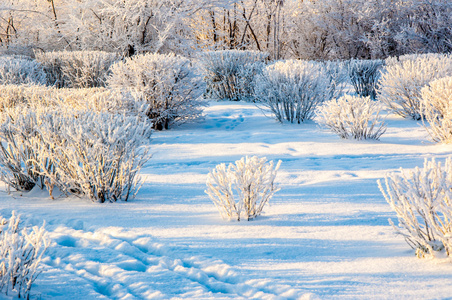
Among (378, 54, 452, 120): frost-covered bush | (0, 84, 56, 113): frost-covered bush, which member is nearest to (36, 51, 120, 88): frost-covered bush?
(0, 84, 56, 113): frost-covered bush

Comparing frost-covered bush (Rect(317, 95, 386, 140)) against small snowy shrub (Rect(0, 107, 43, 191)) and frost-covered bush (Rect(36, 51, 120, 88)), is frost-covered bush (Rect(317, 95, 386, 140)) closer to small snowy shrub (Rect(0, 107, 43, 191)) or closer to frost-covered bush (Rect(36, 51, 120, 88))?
small snowy shrub (Rect(0, 107, 43, 191))

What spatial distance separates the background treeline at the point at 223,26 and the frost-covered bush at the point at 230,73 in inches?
123

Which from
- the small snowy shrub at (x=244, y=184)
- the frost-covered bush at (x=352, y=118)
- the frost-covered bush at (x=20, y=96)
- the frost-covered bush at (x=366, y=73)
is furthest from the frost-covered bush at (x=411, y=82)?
the frost-covered bush at (x=20, y=96)

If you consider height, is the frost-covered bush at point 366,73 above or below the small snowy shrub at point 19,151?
above

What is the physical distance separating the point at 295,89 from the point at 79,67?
5525 millimetres

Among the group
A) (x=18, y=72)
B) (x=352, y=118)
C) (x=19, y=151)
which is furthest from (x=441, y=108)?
(x=18, y=72)

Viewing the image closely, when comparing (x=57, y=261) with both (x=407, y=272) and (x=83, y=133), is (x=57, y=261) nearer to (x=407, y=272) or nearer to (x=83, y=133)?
(x=83, y=133)

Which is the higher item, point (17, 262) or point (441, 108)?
point (441, 108)

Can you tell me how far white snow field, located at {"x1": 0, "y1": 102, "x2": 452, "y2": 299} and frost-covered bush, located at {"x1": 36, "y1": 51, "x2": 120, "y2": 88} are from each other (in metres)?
5.64

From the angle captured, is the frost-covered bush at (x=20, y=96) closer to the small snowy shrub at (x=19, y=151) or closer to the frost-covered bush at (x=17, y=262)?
the small snowy shrub at (x=19, y=151)

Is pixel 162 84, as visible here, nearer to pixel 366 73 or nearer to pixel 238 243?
pixel 238 243

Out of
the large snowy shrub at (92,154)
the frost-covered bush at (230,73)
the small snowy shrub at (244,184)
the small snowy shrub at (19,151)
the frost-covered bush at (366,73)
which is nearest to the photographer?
the small snowy shrub at (244,184)

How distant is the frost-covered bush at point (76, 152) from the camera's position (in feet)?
12.8

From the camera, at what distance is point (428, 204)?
262cm
